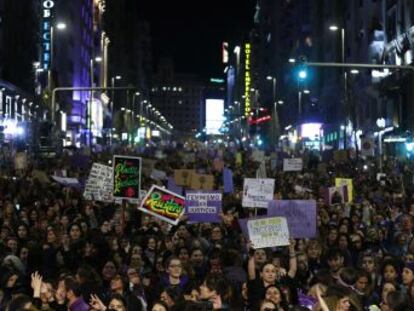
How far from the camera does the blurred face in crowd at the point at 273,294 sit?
8508 mm

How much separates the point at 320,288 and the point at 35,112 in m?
65.4

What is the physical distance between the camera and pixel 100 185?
60.4 feet

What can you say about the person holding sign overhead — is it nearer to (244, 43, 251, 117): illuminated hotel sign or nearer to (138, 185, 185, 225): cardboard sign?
(138, 185, 185, 225): cardboard sign

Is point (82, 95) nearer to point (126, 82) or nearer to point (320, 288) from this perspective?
point (126, 82)

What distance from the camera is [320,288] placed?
339 inches

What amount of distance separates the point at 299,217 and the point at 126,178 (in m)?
4.49

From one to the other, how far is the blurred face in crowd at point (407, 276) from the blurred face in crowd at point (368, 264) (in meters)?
0.88

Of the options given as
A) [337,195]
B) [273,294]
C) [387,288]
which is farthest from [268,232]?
[337,195]

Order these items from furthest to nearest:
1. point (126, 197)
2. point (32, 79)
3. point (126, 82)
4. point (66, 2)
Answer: point (126, 82) → point (66, 2) → point (32, 79) → point (126, 197)

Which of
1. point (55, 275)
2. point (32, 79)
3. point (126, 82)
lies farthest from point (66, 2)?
A: point (55, 275)

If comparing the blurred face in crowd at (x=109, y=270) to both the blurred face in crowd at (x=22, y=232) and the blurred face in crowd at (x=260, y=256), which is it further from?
the blurred face in crowd at (x=22, y=232)

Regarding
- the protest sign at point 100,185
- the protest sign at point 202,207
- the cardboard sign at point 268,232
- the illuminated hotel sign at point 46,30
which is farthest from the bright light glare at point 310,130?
the cardboard sign at point 268,232

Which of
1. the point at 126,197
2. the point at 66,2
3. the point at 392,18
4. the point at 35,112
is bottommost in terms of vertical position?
the point at 126,197

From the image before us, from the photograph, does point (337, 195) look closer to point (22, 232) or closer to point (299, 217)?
point (299, 217)
